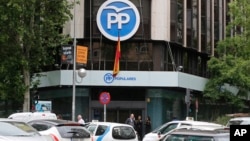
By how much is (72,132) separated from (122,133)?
16.0 feet

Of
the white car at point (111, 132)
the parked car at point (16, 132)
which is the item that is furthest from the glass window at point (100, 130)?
the parked car at point (16, 132)

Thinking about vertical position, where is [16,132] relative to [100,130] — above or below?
above

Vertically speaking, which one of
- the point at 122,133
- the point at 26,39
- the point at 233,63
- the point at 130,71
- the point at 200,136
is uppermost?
the point at 26,39

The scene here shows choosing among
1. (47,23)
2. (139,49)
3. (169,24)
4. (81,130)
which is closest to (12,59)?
(47,23)

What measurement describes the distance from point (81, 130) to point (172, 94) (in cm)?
2682

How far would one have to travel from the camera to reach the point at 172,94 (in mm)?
42000

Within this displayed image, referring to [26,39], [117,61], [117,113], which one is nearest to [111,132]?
[26,39]

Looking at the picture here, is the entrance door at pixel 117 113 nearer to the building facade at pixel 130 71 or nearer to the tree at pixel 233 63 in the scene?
the building facade at pixel 130 71

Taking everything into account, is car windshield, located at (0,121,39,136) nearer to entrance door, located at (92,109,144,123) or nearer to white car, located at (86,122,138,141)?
white car, located at (86,122,138,141)

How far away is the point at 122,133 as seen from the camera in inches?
789

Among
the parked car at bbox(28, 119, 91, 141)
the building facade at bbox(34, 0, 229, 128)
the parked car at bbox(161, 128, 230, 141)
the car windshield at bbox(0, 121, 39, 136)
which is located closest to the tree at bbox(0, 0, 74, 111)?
the building facade at bbox(34, 0, 229, 128)

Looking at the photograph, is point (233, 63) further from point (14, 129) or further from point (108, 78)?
point (14, 129)

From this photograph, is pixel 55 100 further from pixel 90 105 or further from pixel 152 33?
pixel 152 33

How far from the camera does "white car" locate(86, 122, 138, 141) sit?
1970 cm
